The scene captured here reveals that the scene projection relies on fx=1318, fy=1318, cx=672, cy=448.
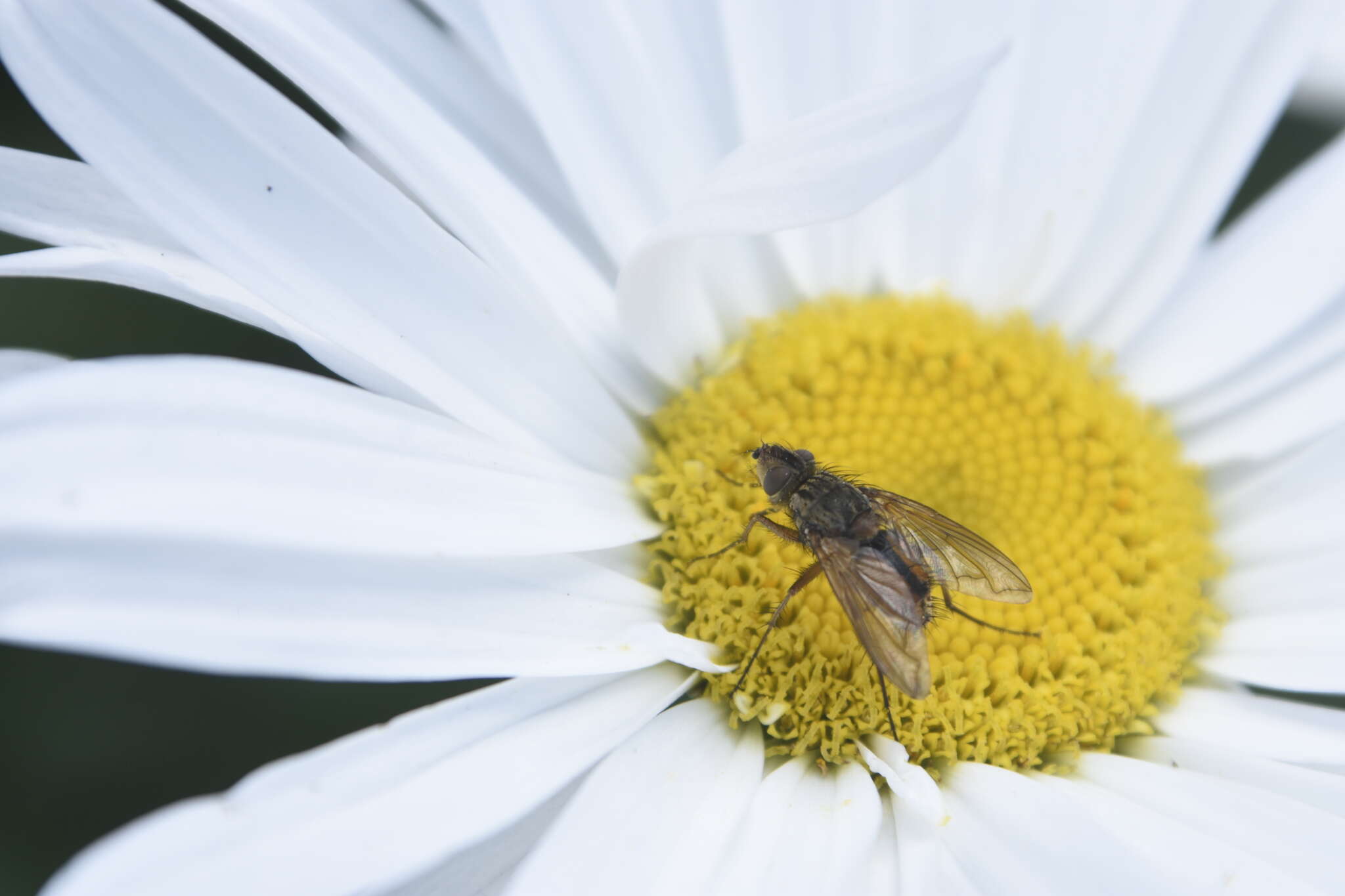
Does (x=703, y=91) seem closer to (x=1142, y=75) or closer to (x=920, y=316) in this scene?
(x=920, y=316)

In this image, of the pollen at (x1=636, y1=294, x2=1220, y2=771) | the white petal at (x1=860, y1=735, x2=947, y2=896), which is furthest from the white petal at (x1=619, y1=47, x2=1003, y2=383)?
the white petal at (x1=860, y1=735, x2=947, y2=896)

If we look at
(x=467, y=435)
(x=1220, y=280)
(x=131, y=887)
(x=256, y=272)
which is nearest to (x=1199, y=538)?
(x=1220, y=280)

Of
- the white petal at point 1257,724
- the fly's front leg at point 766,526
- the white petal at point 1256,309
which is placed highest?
the white petal at point 1256,309

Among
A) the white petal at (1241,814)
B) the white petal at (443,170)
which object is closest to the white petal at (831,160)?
the white petal at (443,170)

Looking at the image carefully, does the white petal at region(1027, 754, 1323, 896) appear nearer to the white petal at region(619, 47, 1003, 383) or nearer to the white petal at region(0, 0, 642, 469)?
the white petal at region(619, 47, 1003, 383)

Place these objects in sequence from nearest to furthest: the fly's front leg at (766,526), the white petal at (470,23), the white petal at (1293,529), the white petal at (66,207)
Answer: the white petal at (66,207) < the fly's front leg at (766,526) < the white petal at (470,23) < the white petal at (1293,529)

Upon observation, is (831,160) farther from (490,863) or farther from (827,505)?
(490,863)

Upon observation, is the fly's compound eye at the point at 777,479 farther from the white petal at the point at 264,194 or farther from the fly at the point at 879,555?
the white petal at the point at 264,194

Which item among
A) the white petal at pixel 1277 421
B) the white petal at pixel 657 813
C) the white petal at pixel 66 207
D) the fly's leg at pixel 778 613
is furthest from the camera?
the white petal at pixel 1277 421
